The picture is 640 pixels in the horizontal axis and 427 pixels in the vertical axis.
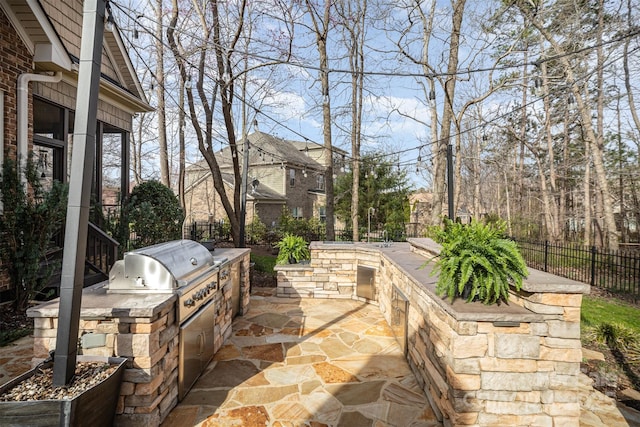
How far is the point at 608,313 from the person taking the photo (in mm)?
6207

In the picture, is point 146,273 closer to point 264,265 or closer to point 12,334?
point 12,334

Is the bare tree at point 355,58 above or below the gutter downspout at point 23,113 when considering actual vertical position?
above

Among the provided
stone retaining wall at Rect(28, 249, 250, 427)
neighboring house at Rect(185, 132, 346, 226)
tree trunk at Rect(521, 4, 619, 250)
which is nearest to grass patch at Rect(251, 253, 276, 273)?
stone retaining wall at Rect(28, 249, 250, 427)

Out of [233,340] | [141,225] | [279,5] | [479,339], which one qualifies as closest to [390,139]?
[279,5]

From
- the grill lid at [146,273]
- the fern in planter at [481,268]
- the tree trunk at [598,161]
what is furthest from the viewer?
the tree trunk at [598,161]

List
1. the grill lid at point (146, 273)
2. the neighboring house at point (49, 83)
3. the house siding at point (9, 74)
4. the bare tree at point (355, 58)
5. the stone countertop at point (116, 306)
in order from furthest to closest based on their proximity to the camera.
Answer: the bare tree at point (355, 58) < the neighboring house at point (49, 83) < the house siding at point (9, 74) < the grill lid at point (146, 273) < the stone countertop at point (116, 306)

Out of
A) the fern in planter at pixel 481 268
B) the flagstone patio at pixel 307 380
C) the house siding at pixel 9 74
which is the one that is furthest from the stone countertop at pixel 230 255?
the house siding at pixel 9 74

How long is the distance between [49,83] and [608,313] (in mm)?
11065

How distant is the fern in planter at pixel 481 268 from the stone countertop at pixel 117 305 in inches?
Result: 89.5

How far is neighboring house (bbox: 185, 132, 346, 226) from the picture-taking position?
20.6 m

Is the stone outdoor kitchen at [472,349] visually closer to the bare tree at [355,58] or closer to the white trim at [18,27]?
the white trim at [18,27]

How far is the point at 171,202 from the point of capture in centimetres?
780

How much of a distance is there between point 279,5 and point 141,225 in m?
6.86

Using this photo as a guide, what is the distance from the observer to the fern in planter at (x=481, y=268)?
2643 mm
